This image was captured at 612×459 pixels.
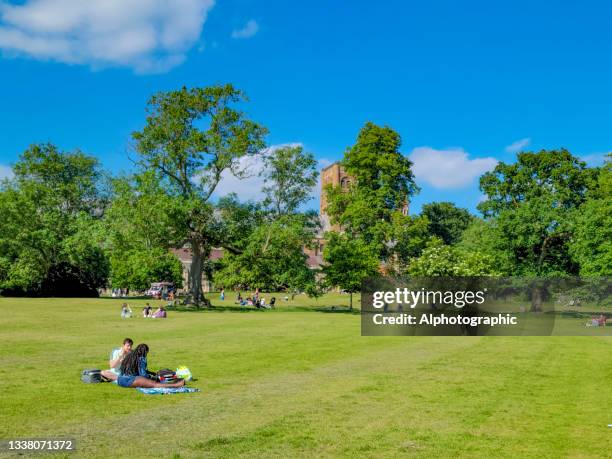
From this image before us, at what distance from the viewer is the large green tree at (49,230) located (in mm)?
71625

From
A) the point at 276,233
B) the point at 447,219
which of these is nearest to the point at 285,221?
the point at 276,233

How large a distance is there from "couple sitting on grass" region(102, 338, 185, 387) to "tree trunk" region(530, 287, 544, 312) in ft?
164

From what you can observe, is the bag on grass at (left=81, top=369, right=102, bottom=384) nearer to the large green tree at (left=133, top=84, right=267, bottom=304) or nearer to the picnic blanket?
the picnic blanket

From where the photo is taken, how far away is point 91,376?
55.2 feet

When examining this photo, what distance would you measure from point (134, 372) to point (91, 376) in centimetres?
126

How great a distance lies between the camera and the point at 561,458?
33.8 ft

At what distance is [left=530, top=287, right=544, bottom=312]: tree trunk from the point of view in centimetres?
5970

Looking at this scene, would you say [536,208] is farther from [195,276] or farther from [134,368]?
[134,368]

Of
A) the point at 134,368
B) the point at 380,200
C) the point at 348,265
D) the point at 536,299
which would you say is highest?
the point at 380,200

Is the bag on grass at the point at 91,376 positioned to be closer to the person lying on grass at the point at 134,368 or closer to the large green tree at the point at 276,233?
the person lying on grass at the point at 134,368

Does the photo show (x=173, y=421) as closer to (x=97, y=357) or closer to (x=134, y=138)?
(x=97, y=357)

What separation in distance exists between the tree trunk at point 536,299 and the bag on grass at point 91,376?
1983 inches

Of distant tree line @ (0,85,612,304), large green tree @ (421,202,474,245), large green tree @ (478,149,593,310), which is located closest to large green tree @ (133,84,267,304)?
distant tree line @ (0,85,612,304)

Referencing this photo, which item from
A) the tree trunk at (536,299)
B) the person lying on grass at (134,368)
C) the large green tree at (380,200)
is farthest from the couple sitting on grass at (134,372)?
the large green tree at (380,200)
